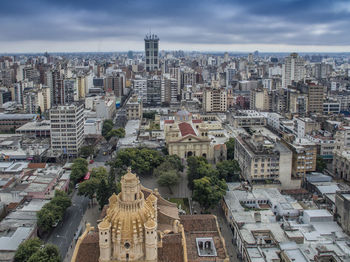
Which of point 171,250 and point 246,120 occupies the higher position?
point 246,120

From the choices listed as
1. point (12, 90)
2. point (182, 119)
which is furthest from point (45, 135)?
point (12, 90)

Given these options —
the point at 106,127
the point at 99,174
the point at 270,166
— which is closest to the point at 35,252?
the point at 99,174

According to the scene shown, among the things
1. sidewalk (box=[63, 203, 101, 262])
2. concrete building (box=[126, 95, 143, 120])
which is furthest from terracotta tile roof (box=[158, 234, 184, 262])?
concrete building (box=[126, 95, 143, 120])

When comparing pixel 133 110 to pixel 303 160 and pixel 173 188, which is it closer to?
pixel 173 188

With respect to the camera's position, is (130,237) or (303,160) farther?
(303,160)

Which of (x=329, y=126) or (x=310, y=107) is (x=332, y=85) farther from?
(x=329, y=126)

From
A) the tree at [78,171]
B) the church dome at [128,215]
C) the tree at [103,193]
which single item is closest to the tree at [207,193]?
the tree at [103,193]

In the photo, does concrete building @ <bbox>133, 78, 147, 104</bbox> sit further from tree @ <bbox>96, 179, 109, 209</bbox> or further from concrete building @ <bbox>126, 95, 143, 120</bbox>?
tree @ <bbox>96, 179, 109, 209</bbox>
